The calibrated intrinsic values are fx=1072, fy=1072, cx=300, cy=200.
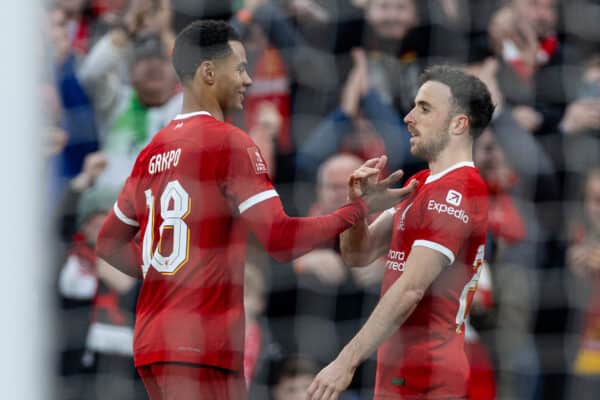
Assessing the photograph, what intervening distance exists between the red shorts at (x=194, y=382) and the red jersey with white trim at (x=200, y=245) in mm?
23

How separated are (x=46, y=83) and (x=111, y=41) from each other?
2.03 feet

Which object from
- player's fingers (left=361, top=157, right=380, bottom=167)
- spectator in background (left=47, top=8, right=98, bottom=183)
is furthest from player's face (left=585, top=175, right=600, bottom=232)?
spectator in background (left=47, top=8, right=98, bottom=183)

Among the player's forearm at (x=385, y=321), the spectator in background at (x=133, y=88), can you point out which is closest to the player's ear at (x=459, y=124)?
the player's forearm at (x=385, y=321)

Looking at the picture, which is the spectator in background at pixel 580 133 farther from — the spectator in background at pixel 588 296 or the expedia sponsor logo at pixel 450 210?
the expedia sponsor logo at pixel 450 210

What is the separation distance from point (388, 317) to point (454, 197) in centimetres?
40

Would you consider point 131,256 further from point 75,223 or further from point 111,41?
point 111,41

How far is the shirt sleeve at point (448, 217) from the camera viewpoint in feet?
9.71

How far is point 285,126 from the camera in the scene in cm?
442

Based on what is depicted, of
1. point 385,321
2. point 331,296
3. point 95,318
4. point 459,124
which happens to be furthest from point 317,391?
point 95,318

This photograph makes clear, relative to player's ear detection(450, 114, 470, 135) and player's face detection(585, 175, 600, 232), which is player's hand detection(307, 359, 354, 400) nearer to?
player's ear detection(450, 114, 470, 135)

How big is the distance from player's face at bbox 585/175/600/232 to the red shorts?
1.67 metres

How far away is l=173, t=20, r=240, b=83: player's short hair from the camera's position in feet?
10.4

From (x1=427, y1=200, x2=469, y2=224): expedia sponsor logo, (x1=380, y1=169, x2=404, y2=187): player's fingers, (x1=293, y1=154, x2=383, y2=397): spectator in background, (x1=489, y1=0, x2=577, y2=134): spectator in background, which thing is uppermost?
(x1=489, y1=0, x2=577, y2=134): spectator in background

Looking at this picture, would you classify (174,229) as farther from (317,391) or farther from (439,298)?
(439,298)
